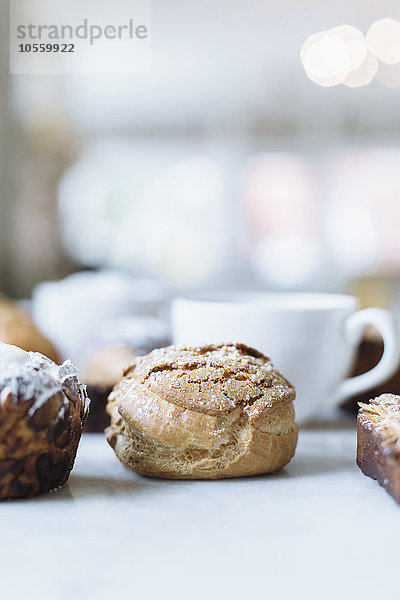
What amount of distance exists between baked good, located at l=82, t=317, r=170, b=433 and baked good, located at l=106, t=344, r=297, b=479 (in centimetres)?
19

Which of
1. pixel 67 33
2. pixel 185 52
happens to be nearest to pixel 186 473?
pixel 67 33

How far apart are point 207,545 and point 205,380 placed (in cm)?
19

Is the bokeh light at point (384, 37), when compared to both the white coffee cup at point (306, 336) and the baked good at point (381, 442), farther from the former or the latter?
the baked good at point (381, 442)

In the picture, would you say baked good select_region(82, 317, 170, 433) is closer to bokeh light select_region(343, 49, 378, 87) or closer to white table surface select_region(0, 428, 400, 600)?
white table surface select_region(0, 428, 400, 600)

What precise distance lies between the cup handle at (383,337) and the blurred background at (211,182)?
275 cm

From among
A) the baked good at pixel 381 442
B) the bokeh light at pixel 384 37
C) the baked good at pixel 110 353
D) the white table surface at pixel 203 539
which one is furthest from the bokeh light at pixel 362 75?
the white table surface at pixel 203 539

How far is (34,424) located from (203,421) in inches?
6.1

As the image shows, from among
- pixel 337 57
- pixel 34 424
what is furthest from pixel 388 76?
pixel 34 424

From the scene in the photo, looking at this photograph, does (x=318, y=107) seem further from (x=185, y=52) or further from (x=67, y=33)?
(x=67, y=33)

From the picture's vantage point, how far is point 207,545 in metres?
0.51

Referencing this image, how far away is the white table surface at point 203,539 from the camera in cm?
45

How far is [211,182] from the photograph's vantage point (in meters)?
3.79

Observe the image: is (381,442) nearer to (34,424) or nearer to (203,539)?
(203,539)

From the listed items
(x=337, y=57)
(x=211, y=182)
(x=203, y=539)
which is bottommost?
(x=203, y=539)
